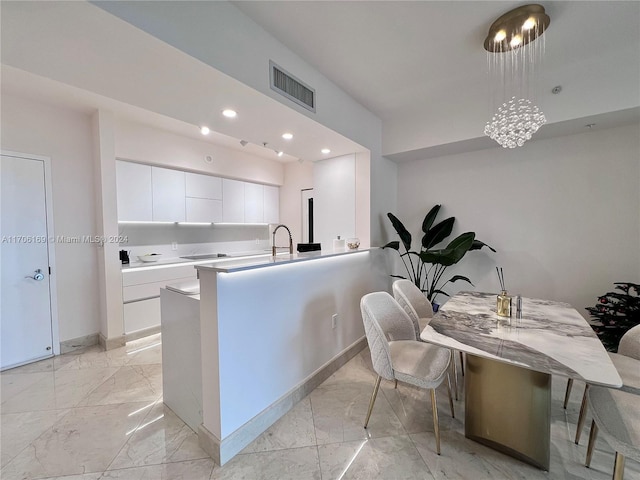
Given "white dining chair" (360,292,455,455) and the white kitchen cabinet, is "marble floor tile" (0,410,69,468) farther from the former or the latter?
the white kitchen cabinet

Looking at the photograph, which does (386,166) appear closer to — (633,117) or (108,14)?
(633,117)

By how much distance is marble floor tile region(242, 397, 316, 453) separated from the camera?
5.70ft

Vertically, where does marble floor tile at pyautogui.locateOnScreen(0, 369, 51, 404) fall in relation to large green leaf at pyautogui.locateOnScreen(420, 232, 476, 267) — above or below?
below

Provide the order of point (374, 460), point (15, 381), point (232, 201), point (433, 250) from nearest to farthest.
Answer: point (374, 460)
point (15, 381)
point (433, 250)
point (232, 201)

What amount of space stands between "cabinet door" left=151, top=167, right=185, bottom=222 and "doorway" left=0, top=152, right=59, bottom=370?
108 centimetres

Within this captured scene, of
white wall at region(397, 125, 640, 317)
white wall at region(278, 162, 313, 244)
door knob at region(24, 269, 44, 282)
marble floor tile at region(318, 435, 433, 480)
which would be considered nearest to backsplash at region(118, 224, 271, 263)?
white wall at region(278, 162, 313, 244)

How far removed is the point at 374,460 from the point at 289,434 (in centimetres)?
60

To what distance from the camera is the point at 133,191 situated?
3.54 metres

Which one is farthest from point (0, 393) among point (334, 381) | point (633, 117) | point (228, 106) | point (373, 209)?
point (633, 117)

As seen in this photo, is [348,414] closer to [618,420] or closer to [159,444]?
[159,444]

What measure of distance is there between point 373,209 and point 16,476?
356 centimetres

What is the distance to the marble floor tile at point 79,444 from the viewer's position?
1.57 metres

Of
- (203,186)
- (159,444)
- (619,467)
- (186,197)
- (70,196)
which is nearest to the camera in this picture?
(619,467)

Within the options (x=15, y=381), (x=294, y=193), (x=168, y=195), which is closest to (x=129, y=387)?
(x=15, y=381)
